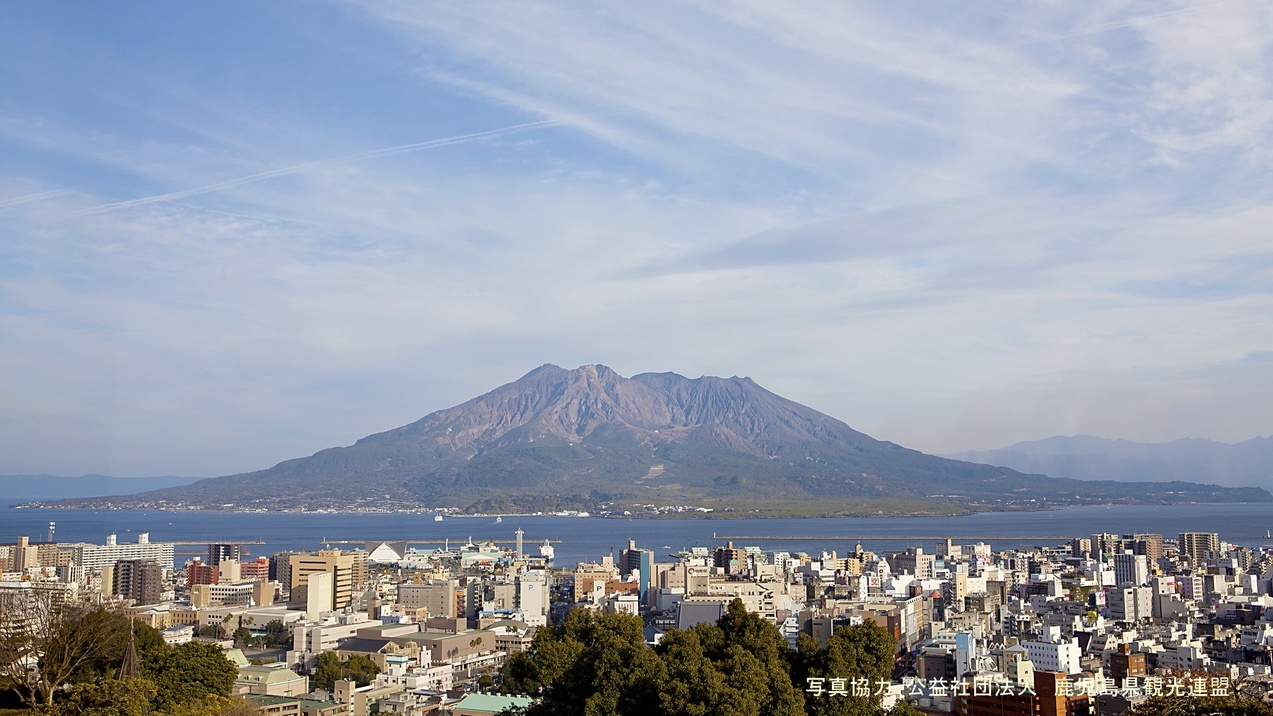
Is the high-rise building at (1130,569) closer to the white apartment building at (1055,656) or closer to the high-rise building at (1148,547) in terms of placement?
the high-rise building at (1148,547)

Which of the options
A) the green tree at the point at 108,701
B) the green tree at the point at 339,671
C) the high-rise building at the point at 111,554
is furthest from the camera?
the high-rise building at the point at 111,554

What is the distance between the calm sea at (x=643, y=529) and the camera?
55312 millimetres

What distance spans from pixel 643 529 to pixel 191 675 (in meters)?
56.1

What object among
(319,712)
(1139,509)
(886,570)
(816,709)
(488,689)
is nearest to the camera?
(816,709)

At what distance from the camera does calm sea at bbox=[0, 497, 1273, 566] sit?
5531 cm

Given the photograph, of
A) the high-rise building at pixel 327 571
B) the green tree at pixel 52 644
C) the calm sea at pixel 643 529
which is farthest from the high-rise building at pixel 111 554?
the green tree at pixel 52 644

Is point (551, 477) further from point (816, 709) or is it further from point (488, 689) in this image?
point (816, 709)

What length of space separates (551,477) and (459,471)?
10532 mm

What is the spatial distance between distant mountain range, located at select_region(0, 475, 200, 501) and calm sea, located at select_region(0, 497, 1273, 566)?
51666 millimetres

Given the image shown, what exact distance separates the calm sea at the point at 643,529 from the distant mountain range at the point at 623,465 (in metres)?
6.52

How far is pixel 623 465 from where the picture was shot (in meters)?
102

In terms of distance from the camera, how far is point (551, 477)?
3883 inches

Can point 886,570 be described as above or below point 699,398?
below

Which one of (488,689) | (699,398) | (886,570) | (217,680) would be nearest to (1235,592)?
(886,570)
